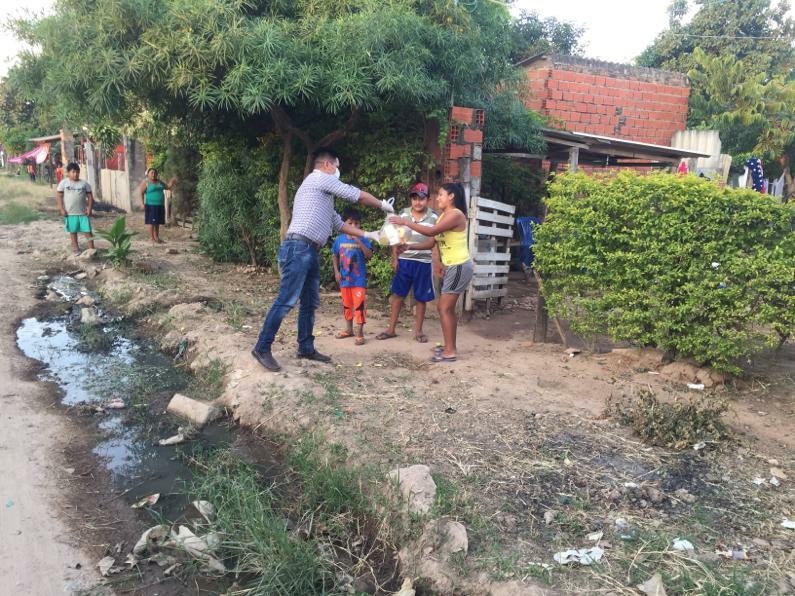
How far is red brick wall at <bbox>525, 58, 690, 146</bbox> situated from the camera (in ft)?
42.8

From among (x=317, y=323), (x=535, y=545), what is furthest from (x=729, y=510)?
(x=317, y=323)

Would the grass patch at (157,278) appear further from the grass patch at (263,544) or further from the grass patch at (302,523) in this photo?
the grass patch at (263,544)

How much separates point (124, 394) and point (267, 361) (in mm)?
Answer: 1250

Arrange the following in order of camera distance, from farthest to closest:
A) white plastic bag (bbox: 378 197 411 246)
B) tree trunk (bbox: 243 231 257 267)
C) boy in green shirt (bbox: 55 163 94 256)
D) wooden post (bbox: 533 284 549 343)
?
boy in green shirt (bbox: 55 163 94 256), tree trunk (bbox: 243 231 257 267), wooden post (bbox: 533 284 549 343), white plastic bag (bbox: 378 197 411 246)

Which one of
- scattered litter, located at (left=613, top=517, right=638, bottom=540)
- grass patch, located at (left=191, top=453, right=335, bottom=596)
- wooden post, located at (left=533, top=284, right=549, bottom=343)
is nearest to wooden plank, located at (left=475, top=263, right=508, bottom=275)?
wooden post, located at (left=533, top=284, right=549, bottom=343)

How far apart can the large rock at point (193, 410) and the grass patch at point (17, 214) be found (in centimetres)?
1335

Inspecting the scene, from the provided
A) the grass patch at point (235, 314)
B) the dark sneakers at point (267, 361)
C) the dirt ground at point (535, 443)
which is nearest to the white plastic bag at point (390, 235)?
the dirt ground at point (535, 443)

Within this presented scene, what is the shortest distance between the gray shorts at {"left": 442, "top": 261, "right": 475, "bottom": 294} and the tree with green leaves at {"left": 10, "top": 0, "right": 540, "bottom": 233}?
1.86 meters

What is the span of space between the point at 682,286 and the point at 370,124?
14.2ft

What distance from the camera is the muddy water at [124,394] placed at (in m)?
4.04

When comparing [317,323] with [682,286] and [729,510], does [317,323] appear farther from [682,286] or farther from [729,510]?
[729,510]

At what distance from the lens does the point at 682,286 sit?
5055 millimetres

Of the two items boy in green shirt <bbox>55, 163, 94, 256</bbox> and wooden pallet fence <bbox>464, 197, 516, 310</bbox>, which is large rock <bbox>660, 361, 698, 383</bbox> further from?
boy in green shirt <bbox>55, 163, 94, 256</bbox>

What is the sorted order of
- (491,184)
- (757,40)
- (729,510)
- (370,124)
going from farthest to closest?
(757,40) < (491,184) < (370,124) < (729,510)
